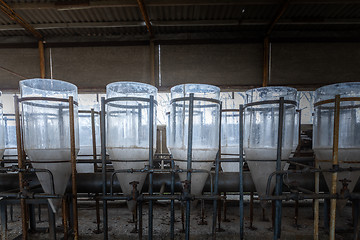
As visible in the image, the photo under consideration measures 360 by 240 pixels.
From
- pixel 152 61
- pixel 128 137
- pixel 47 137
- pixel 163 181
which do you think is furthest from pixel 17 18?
pixel 163 181

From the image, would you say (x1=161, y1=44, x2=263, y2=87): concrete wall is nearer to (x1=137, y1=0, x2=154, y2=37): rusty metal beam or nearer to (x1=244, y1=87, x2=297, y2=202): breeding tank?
(x1=137, y1=0, x2=154, y2=37): rusty metal beam

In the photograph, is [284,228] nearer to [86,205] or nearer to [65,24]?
[86,205]

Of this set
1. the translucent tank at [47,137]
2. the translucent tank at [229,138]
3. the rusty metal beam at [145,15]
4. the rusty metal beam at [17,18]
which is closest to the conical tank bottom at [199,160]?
the translucent tank at [47,137]

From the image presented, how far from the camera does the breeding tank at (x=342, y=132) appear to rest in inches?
75.6

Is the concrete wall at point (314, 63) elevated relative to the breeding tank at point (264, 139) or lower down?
elevated

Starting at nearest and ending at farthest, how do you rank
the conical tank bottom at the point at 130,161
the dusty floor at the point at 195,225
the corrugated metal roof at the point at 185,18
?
the conical tank bottom at the point at 130,161
the dusty floor at the point at 195,225
the corrugated metal roof at the point at 185,18

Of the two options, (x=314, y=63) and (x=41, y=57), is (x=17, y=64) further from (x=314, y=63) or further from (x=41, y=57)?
(x=314, y=63)

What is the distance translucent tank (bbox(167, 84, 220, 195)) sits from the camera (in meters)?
2.12

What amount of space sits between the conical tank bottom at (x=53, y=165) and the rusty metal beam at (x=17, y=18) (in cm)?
345

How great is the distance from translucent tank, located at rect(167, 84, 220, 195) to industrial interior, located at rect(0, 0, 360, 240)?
2 cm

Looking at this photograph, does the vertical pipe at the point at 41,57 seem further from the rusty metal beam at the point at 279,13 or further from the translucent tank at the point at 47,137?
the rusty metal beam at the point at 279,13

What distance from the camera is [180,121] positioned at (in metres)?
2.20

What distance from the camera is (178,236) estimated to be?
2729 millimetres

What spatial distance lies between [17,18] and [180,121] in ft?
14.2
